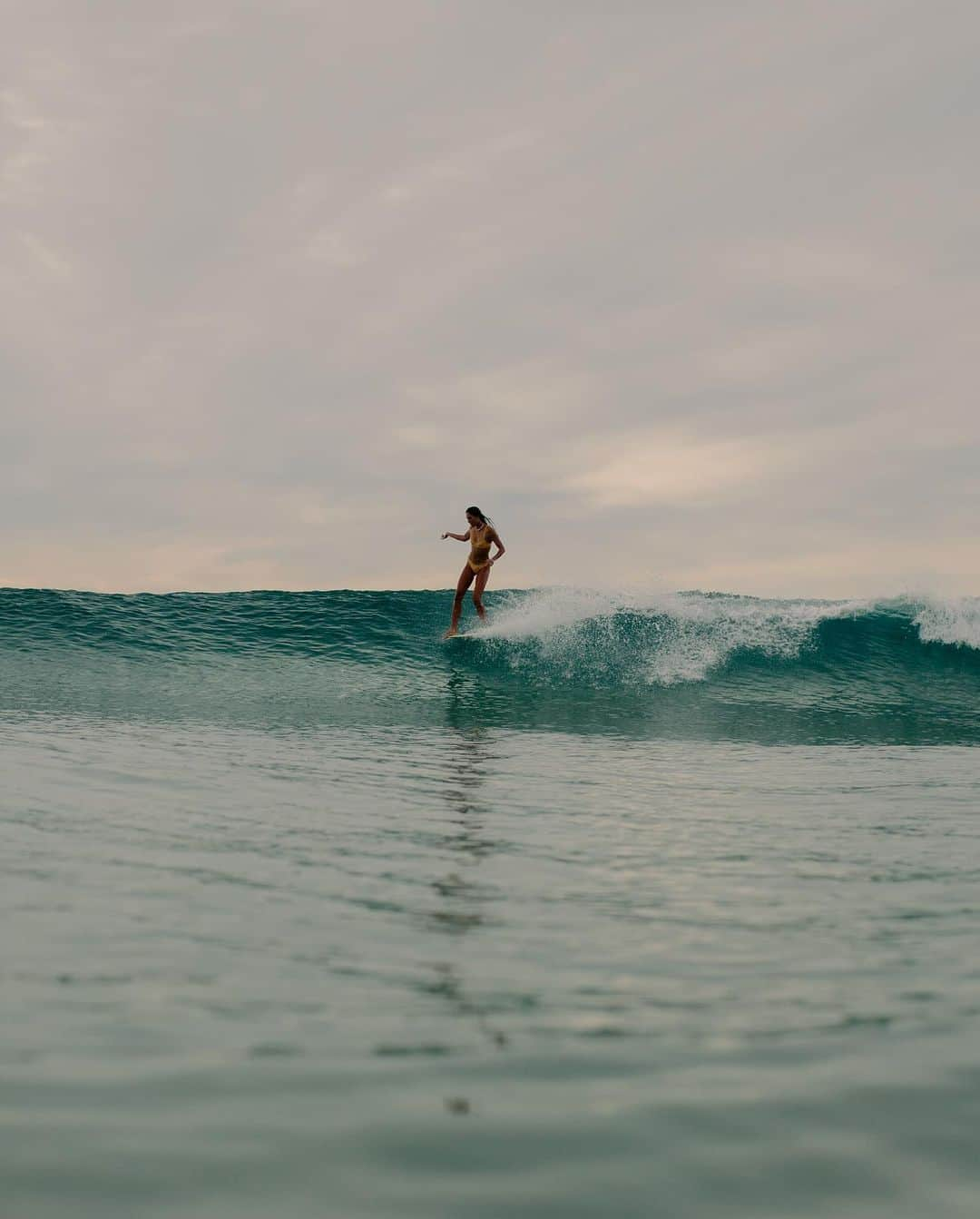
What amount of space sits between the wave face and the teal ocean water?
409cm

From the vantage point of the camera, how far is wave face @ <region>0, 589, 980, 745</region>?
12.3 m

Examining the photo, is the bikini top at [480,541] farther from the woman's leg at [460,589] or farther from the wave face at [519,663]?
the wave face at [519,663]

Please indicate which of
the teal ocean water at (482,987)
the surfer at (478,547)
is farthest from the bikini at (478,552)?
the teal ocean water at (482,987)

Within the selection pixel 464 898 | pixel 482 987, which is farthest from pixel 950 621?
pixel 482 987

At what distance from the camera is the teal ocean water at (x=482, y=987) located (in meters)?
1.69

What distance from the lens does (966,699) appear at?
49.5 feet

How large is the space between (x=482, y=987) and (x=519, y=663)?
A: 12807 mm

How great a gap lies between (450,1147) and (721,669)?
14.6m

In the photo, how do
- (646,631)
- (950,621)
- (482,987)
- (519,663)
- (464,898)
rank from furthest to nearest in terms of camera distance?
1. (950,621)
2. (646,631)
3. (519,663)
4. (464,898)
5. (482,987)

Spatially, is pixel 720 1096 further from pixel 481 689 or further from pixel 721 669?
pixel 721 669

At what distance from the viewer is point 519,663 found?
608 inches

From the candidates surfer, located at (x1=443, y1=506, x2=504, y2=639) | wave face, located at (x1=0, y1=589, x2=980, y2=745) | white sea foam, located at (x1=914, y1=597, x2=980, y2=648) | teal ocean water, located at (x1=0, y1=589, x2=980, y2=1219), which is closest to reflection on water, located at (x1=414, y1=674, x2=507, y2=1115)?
teal ocean water, located at (x1=0, y1=589, x2=980, y2=1219)

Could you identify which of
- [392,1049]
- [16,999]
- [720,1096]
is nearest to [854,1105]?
[720,1096]

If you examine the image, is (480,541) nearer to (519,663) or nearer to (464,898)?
(519,663)
